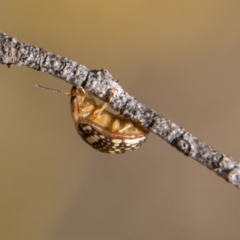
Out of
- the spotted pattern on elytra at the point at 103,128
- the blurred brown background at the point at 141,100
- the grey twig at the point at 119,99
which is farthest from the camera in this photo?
the blurred brown background at the point at 141,100

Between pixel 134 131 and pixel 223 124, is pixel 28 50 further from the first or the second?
pixel 223 124

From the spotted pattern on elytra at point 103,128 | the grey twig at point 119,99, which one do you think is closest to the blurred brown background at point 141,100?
the spotted pattern on elytra at point 103,128

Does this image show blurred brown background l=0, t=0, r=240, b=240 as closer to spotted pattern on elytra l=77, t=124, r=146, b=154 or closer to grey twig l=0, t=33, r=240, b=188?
spotted pattern on elytra l=77, t=124, r=146, b=154

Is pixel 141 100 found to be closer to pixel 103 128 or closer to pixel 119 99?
pixel 103 128

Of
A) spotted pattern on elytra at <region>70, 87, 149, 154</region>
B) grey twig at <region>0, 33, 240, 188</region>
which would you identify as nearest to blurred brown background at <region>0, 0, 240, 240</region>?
spotted pattern on elytra at <region>70, 87, 149, 154</region>

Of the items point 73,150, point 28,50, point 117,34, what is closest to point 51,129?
point 73,150

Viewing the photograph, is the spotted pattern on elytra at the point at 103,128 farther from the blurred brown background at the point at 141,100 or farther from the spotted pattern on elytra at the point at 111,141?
the blurred brown background at the point at 141,100

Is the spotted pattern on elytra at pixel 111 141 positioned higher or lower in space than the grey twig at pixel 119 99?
lower

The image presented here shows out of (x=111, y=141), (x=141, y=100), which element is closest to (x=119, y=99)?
(x=111, y=141)
